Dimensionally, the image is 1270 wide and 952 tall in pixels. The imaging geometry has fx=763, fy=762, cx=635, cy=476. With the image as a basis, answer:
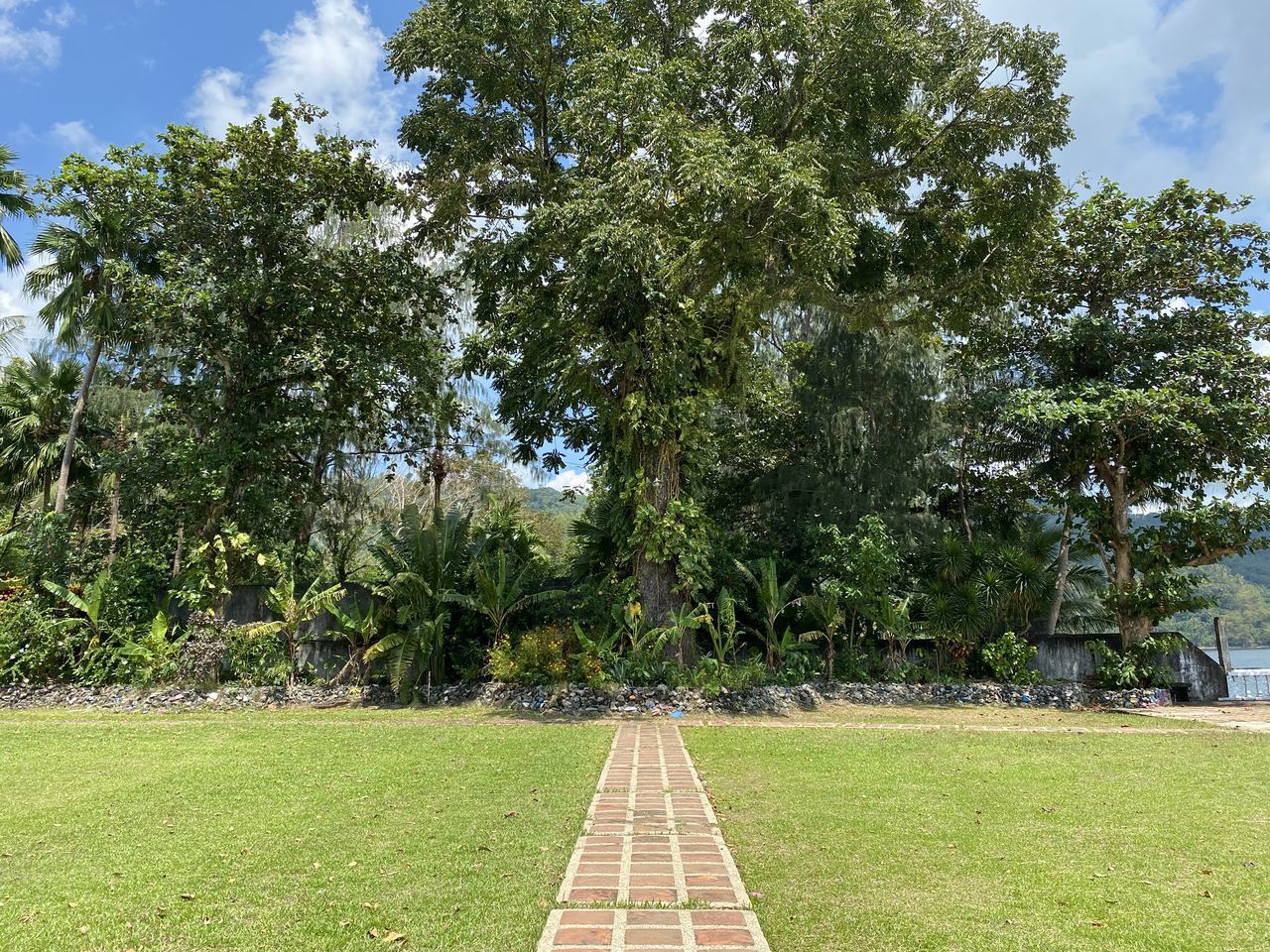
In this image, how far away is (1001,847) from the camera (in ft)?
15.9

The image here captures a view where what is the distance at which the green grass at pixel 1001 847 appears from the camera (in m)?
3.55

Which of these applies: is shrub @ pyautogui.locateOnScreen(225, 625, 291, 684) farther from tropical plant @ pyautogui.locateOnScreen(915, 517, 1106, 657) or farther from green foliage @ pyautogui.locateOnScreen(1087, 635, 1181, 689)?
green foliage @ pyautogui.locateOnScreen(1087, 635, 1181, 689)

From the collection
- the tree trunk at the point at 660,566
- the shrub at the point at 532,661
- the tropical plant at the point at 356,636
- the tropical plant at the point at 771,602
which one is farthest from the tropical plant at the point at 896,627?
the tropical plant at the point at 356,636

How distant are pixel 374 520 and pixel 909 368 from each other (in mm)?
16224

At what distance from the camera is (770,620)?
14688 millimetres

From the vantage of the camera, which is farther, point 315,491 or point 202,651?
point 315,491

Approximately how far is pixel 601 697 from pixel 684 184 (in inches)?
333

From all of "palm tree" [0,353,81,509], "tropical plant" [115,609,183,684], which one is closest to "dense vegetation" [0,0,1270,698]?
"tropical plant" [115,609,183,684]

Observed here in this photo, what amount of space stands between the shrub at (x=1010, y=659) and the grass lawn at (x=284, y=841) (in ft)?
29.4

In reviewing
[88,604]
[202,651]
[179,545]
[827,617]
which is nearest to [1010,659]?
[827,617]

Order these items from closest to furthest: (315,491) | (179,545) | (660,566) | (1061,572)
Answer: (660,566), (179,545), (1061,572), (315,491)

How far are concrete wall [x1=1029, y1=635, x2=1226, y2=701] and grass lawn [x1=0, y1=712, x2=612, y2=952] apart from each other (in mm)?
10875

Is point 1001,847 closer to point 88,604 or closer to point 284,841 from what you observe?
point 284,841

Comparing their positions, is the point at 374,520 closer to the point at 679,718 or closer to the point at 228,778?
the point at 679,718
